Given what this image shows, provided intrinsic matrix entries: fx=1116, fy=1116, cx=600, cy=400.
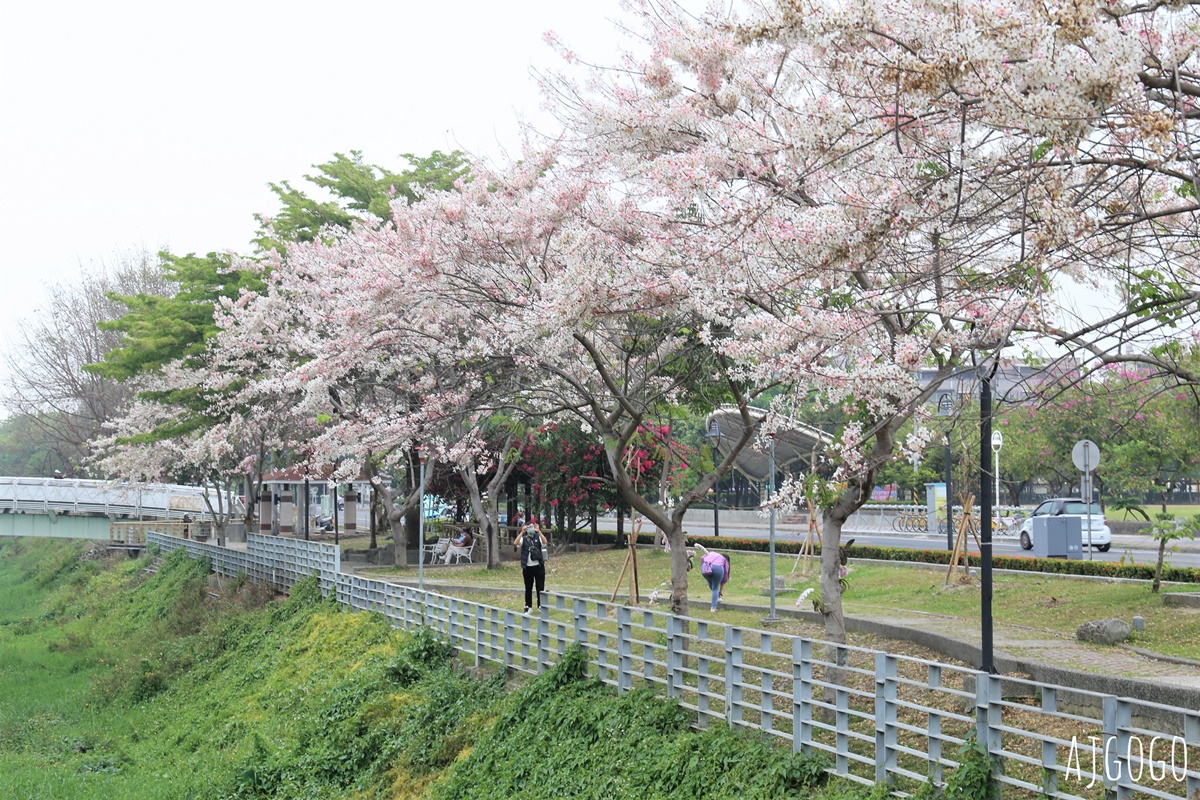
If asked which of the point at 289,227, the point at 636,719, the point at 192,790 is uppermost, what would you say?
the point at 289,227

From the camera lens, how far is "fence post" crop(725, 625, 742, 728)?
395 inches

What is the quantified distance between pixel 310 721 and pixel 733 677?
9110mm

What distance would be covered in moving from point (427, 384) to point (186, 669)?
10957mm

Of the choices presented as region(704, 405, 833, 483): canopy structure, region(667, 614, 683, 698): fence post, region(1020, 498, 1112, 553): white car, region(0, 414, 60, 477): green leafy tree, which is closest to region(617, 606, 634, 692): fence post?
region(667, 614, 683, 698): fence post

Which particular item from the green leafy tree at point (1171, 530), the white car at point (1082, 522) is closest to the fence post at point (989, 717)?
the green leafy tree at point (1171, 530)

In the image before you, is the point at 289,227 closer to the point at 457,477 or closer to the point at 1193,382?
the point at 457,477

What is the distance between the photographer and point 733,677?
10070 mm

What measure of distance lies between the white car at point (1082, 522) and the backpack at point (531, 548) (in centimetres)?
1315

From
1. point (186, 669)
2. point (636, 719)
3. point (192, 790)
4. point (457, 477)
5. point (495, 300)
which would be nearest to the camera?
point (636, 719)

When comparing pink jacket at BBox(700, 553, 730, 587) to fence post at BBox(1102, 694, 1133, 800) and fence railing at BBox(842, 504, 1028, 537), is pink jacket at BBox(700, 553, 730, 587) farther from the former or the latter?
fence railing at BBox(842, 504, 1028, 537)

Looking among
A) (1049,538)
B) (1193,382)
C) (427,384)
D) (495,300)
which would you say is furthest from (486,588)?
Answer: (1193,382)

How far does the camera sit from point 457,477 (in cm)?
3381

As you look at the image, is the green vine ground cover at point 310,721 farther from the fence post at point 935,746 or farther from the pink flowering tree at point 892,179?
the pink flowering tree at point 892,179

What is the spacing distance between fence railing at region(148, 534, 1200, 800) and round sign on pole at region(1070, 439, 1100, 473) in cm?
654
